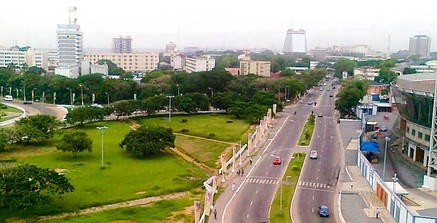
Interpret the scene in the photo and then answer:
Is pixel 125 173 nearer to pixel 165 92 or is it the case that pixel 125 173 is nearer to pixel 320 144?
pixel 320 144

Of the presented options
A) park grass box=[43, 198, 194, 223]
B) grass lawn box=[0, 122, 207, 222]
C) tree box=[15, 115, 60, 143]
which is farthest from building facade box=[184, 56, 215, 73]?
park grass box=[43, 198, 194, 223]

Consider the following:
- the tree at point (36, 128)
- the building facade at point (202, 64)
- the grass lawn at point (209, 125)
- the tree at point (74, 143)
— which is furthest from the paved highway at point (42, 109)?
the building facade at point (202, 64)

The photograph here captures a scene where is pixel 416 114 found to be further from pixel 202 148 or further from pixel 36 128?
pixel 36 128

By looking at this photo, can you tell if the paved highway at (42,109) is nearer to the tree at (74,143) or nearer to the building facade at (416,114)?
the tree at (74,143)

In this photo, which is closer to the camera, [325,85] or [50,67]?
[325,85]

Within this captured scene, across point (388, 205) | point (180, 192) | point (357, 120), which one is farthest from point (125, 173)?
point (357, 120)
